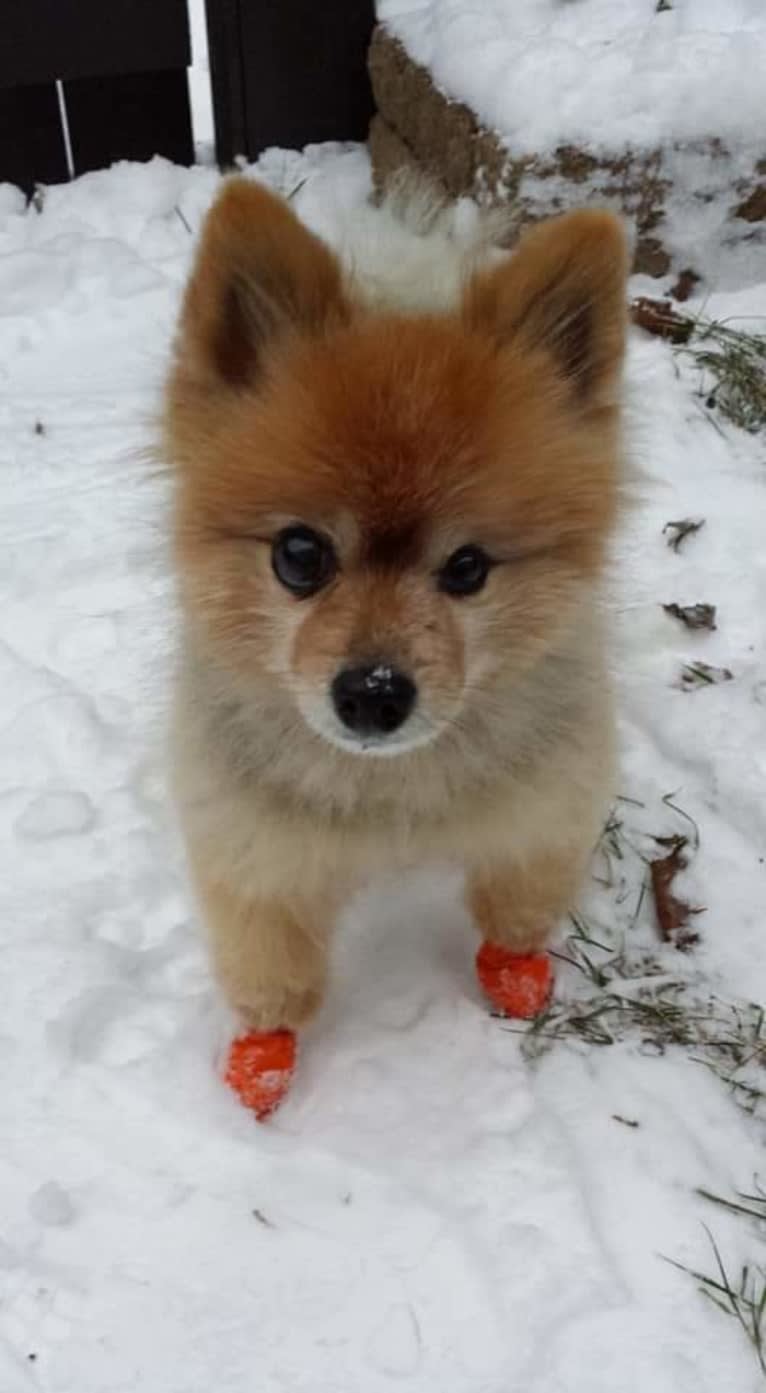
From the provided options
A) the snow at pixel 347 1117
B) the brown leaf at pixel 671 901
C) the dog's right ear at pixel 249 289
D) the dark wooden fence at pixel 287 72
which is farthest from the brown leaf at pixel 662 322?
the dog's right ear at pixel 249 289

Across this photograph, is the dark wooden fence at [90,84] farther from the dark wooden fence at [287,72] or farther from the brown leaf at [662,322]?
the brown leaf at [662,322]

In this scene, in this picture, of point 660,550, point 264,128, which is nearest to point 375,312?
point 660,550

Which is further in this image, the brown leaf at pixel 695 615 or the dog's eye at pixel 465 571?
the brown leaf at pixel 695 615

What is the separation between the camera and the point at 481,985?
249 centimetres

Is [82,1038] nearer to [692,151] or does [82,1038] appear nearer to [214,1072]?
A: [214,1072]

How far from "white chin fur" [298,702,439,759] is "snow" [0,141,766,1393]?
1.54 ft

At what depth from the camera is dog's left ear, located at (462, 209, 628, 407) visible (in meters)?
1.78

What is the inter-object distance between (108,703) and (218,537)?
134 centimetres

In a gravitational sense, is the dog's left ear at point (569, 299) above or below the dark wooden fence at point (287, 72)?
above

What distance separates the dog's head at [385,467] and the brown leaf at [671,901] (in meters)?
0.89

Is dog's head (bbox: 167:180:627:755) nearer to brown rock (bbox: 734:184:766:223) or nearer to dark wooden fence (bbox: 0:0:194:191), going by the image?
brown rock (bbox: 734:184:766:223)

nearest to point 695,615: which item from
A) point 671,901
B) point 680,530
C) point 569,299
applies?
point 680,530

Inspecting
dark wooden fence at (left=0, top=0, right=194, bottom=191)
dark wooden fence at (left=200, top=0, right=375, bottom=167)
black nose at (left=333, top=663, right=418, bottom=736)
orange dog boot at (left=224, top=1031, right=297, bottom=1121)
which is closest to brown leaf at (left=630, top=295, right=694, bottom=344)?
dark wooden fence at (left=200, top=0, right=375, bottom=167)

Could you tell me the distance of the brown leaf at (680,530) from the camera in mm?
3504
